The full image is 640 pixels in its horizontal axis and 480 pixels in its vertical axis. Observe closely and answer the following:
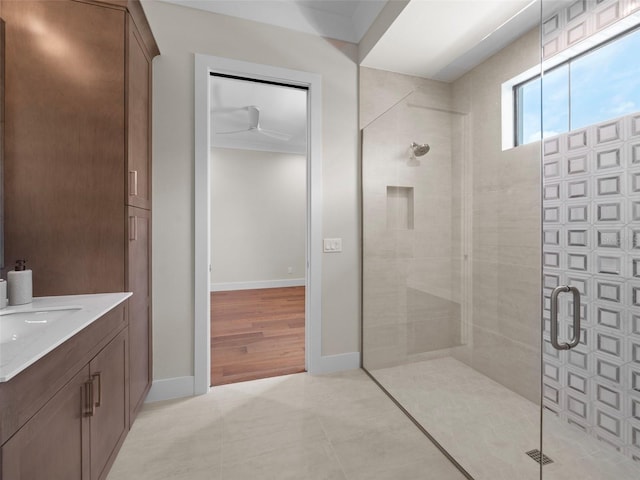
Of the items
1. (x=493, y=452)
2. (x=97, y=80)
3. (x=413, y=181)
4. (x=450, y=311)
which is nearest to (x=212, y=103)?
(x=97, y=80)

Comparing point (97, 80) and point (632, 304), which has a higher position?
point (97, 80)

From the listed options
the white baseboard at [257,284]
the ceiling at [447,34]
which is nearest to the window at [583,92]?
the ceiling at [447,34]

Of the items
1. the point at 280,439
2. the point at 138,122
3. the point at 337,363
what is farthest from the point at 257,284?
the point at 138,122

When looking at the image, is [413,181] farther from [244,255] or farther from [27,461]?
[244,255]

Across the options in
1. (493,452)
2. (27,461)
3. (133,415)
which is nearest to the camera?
(27,461)

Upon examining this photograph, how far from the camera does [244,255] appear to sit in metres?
5.72

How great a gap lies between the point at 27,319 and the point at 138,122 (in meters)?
1.14

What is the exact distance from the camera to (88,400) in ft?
3.60

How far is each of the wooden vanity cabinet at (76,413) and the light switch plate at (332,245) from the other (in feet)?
4.68

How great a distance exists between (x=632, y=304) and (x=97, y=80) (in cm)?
289

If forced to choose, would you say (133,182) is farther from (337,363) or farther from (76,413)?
(337,363)

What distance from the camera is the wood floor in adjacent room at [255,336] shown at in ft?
7.92

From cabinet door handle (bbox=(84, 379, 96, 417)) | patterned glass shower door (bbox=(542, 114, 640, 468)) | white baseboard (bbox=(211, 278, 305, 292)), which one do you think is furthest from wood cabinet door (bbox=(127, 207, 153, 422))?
white baseboard (bbox=(211, 278, 305, 292))

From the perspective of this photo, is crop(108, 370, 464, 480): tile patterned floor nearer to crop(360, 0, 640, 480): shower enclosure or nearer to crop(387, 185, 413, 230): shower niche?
crop(360, 0, 640, 480): shower enclosure
